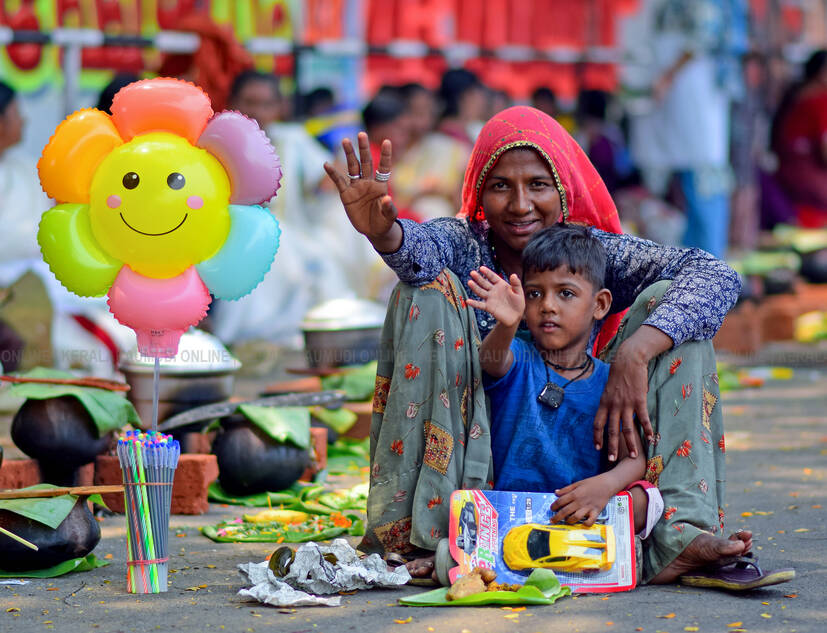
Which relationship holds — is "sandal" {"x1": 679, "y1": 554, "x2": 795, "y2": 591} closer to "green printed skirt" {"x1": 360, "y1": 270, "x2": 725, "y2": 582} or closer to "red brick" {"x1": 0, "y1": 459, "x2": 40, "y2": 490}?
"green printed skirt" {"x1": 360, "y1": 270, "x2": 725, "y2": 582}

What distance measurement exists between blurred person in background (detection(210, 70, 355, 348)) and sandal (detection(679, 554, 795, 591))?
529 centimetres

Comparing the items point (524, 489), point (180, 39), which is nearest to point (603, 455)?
point (524, 489)

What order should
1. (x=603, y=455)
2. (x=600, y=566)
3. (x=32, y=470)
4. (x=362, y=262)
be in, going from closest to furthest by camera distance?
(x=600, y=566) → (x=603, y=455) → (x=32, y=470) → (x=362, y=262)

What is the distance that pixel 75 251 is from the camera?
3.46 meters

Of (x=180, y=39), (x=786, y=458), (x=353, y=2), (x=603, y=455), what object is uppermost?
(x=353, y=2)

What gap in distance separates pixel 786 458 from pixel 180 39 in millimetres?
5036

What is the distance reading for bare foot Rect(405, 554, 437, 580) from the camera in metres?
3.30

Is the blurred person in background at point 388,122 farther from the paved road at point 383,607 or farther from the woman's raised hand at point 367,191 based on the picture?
the woman's raised hand at point 367,191

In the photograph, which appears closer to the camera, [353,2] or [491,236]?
[491,236]

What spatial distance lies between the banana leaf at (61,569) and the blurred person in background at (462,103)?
7033 millimetres

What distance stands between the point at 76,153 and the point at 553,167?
1.33 m

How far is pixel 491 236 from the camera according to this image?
3.88 meters

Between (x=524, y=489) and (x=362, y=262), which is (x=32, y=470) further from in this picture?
(x=362, y=262)

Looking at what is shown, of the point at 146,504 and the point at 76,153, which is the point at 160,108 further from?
the point at 146,504
